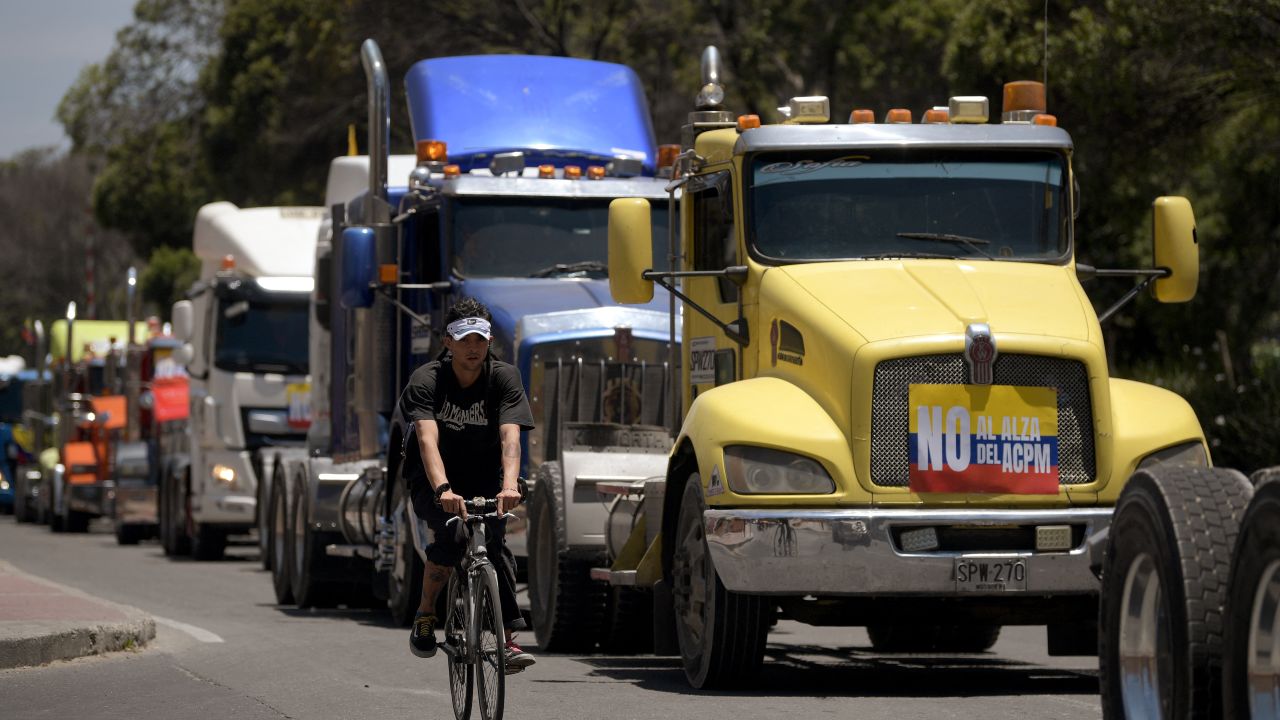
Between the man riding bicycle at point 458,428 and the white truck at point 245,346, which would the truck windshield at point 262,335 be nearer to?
the white truck at point 245,346

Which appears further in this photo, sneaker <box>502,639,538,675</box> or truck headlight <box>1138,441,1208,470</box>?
truck headlight <box>1138,441,1208,470</box>

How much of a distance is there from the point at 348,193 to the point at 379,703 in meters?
8.79

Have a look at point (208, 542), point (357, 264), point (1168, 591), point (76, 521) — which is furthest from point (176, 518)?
point (1168, 591)

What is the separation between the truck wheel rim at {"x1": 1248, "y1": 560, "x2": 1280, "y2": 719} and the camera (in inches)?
243

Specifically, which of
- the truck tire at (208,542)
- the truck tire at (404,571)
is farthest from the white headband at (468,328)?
the truck tire at (208,542)

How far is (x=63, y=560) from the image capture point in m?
26.1

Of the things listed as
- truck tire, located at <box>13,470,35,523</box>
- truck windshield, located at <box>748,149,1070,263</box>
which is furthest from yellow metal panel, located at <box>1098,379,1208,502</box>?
truck tire, located at <box>13,470,35,523</box>

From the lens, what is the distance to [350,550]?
17.2 m

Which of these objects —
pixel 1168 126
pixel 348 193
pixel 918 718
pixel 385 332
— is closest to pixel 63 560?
pixel 348 193

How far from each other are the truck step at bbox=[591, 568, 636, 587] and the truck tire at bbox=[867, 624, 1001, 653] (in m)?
2.64

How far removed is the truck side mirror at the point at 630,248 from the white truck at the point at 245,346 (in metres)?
12.9

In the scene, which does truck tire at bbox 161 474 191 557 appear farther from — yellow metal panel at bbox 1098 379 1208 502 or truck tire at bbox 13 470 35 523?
yellow metal panel at bbox 1098 379 1208 502

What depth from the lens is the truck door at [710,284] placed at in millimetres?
11992

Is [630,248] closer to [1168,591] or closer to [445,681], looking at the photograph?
[445,681]
